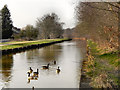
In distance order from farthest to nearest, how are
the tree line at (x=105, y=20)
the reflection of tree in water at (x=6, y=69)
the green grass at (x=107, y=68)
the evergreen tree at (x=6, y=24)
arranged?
1. the evergreen tree at (x=6, y=24)
2. the reflection of tree in water at (x=6, y=69)
3. the green grass at (x=107, y=68)
4. the tree line at (x=105, y=20)

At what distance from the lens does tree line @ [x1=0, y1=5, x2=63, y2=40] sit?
236ft

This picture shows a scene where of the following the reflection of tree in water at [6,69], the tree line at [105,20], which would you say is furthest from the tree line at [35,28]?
the reflection of tree in water at [6,69]

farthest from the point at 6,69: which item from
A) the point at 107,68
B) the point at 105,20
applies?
the point at 105,20

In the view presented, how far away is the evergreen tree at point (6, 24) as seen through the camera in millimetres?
70125

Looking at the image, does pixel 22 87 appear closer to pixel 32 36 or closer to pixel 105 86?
pixel 105 86

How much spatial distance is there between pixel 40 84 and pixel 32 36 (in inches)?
3028

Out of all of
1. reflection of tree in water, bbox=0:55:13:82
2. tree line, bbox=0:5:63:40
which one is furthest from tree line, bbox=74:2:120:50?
tree line, bbox=0:5:63:40

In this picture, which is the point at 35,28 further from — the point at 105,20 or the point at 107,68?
the point at 107,68

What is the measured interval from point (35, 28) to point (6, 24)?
2242 cm

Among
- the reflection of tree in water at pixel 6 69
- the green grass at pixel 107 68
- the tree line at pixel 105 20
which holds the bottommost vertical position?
the reflection of tree in water at pixel 6 69

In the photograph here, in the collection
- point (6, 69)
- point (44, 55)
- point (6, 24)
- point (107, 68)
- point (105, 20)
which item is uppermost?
point (6, 24)

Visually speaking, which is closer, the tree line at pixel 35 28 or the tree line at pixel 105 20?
the tree line at pixel 105 20

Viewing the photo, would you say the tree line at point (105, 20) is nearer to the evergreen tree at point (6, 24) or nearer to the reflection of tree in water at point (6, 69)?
the reflection of tree in water at point (6, 69)

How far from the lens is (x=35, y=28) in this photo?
93812 mm
